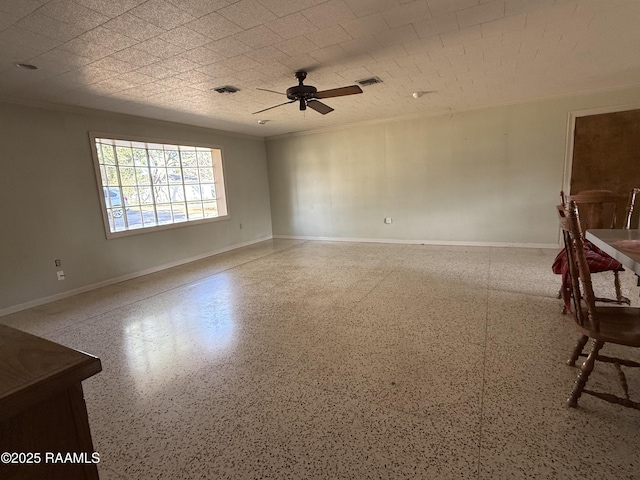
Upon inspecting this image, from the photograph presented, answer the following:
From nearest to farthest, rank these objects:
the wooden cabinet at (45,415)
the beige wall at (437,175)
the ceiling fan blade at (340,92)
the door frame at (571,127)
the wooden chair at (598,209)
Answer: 1. the wooden cabinet at (45,415)
2. the wooden chair at (598,209)
3. the ceiling fan blade at (340,92)
4. the door frame at (571,127)
5. the beige wall at (437,175)

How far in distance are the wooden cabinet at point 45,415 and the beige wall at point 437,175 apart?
5.90 m

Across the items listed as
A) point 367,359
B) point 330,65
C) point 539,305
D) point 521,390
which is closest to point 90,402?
point 367,359

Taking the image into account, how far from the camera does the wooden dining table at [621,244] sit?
1492 mm

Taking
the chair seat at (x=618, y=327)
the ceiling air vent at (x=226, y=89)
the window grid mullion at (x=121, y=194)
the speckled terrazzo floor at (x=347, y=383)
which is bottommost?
the speckled terrazzo floor at (x=347, y=383)

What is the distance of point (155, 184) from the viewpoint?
206 inches

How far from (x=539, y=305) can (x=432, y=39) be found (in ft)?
8.60

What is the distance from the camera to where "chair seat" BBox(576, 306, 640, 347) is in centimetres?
150

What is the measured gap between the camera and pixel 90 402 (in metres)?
1.94

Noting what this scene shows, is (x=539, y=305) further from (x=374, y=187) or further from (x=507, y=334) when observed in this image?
(x=374, y=187)

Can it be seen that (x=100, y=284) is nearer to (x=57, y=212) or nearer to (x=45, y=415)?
(x=57, y=212)

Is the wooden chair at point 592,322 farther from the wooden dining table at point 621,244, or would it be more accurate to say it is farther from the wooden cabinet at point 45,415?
the wooden cabinet at point 45,415

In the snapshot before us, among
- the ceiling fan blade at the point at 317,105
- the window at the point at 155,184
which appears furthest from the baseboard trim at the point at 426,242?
the ceiling fan blade at the point at 317,105

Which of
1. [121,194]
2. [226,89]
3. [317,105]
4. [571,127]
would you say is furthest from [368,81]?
[121,194]

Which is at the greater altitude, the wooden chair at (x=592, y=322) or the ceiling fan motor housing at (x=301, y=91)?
the ceiling fan motor housing at (x=301, y=91)
